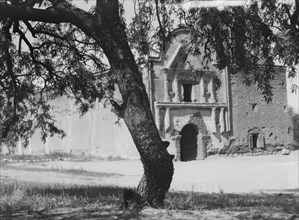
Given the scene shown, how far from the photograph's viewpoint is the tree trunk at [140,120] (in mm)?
6192

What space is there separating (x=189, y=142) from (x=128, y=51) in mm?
24683

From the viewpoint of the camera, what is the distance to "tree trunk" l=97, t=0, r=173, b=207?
6.19m

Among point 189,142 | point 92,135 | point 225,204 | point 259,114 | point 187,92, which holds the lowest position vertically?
point 225,204

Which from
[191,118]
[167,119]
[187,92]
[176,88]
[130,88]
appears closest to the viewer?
[130,88]

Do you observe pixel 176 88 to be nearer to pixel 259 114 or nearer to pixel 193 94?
pixel 193 94

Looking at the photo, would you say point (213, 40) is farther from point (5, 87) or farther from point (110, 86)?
point (5, 87)

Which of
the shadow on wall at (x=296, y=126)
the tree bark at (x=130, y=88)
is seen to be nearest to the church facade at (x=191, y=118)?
the shadow on wall at (x=296, y=126)

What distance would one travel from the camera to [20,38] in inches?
357

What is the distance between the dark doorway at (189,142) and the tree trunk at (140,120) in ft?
79.5

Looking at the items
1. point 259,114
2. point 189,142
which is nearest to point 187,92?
point 189,142

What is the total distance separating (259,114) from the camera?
32.9 meters

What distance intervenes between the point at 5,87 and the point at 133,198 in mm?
4466

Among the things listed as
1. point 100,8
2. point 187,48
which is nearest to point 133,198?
point 100,8

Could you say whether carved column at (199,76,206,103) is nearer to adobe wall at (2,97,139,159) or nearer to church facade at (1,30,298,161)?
church facade at (1,30,298,161)
